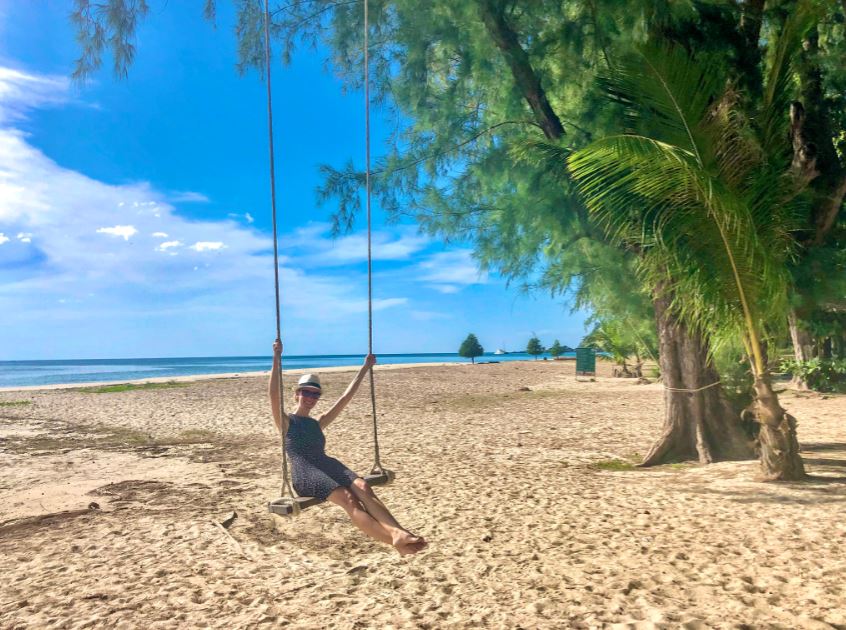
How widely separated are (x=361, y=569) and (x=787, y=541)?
3.45 meters

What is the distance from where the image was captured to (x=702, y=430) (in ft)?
29.8

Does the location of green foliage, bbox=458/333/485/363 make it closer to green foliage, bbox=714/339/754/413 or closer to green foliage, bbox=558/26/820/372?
green foliage, bbox=714/339/754/413

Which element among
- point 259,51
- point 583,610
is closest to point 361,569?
point 583,610

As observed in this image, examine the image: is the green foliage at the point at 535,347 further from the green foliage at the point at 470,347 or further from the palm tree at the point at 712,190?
the palm tree at the point at 712,190

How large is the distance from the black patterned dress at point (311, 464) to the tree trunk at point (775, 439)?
4.90 metres

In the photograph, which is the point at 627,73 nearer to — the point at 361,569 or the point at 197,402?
the point at 361,569

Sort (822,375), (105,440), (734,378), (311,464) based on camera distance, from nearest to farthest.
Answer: (311,464), (734,378), (105,440), (822,375)

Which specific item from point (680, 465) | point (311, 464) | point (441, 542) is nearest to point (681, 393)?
point (680, 465)

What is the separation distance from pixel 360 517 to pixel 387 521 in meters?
0.19

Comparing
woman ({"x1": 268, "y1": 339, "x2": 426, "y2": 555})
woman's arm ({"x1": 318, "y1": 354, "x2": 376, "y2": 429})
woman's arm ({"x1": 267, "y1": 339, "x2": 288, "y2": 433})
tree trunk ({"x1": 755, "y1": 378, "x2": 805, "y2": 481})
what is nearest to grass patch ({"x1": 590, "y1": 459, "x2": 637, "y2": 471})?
tree trunk ({"x1": 755, "y1": 378, "x2": 805, "y2": 481})

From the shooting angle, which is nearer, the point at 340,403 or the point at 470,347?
the point at 340,403

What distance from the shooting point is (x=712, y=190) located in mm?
6406

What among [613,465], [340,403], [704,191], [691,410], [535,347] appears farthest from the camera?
[535,347]

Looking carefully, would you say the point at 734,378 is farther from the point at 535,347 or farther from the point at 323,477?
the point at 535,347
